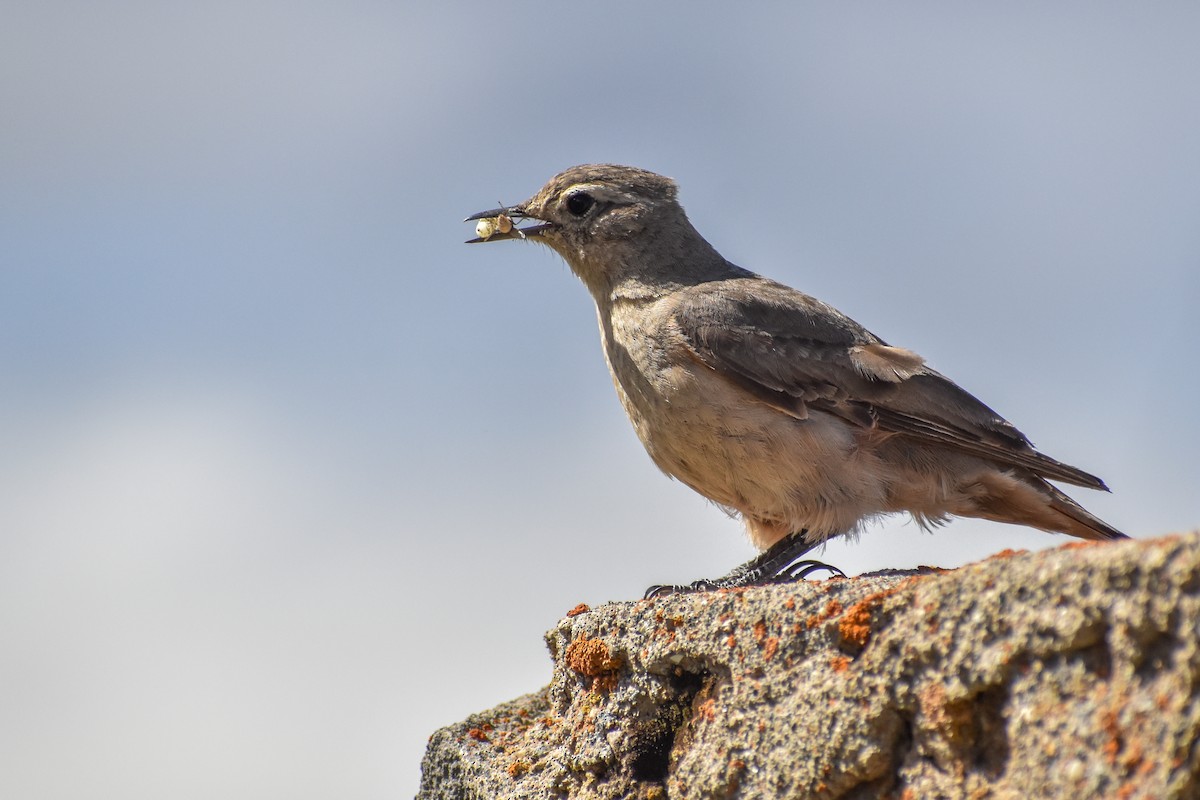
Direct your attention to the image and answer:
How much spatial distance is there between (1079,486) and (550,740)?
12.8 ft

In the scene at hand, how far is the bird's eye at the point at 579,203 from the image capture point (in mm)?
9000

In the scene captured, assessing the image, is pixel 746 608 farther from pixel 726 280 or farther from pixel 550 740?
pixel 726 280

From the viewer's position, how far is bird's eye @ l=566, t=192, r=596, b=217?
29.5ft

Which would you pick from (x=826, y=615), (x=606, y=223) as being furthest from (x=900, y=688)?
(x=606, y=223)

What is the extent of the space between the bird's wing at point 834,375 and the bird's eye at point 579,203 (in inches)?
45.4

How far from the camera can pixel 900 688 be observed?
359cm

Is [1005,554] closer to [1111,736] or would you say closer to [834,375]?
[1111,736]

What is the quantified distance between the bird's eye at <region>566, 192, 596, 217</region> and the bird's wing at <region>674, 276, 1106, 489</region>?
45.4 inches

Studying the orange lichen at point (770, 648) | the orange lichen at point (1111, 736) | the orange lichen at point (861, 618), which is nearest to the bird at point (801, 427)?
the orange lichen at point (770, 648)

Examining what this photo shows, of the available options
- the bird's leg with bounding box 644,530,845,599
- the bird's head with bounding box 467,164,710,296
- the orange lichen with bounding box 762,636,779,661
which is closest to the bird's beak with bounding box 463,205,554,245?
the bird's head with bounding box 467,164,710,296

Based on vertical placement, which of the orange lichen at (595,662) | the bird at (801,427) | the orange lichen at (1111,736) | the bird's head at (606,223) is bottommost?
the orange lichen at (1111,736)

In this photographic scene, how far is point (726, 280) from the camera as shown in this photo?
8773mm

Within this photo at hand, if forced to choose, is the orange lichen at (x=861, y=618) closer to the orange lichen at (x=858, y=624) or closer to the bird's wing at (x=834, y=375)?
the orange lichen at (x=858, y=624)

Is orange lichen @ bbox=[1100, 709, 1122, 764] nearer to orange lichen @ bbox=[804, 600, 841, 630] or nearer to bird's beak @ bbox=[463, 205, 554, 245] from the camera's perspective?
orange lichen @ bbox=[804, 600, 841, 630]
